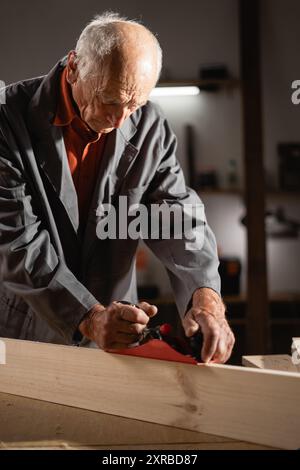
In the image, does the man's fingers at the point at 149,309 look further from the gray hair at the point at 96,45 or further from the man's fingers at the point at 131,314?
the gray hair at the point at 96,45

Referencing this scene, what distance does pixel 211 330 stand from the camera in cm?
128

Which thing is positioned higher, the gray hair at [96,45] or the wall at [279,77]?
the gray hair at [96,45]

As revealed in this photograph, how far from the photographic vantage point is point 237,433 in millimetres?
1201

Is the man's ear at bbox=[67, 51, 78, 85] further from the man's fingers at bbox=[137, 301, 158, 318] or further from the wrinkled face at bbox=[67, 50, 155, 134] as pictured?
the man's fingers at bbox=[137, 301, 158, 318]

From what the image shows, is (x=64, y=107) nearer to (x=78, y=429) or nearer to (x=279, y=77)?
(x=78, y=429)

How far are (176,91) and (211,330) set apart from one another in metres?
3.73

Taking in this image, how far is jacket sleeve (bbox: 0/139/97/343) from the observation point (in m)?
1.42

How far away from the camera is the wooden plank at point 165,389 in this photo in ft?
3.81

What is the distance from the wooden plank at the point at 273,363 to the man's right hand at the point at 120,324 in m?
0.43

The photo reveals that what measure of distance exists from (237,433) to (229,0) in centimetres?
426

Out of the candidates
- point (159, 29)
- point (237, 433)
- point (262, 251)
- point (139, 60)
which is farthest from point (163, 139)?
point (159, 29)

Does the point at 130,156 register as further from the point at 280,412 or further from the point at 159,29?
the point at 159,29

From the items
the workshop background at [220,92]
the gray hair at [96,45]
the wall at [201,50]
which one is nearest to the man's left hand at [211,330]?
the gray hair at [96,45]

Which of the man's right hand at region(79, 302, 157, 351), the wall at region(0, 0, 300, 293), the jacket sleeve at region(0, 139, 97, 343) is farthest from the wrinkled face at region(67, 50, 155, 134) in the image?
the wall at region(0, 0, 300, 293)
